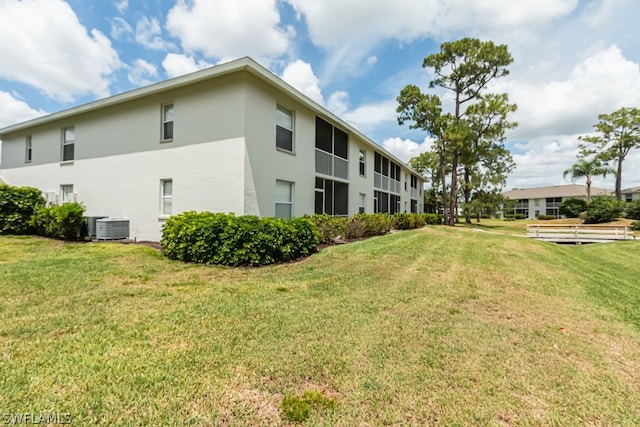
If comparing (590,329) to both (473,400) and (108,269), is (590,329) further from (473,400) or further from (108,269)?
(108,269)

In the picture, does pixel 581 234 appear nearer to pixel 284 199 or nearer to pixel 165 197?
pixel 284 199

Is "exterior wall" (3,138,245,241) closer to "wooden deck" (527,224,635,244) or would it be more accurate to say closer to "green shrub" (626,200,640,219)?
"wooden deck" (527,224,635,244)

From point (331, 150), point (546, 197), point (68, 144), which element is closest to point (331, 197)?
point (331, 150)

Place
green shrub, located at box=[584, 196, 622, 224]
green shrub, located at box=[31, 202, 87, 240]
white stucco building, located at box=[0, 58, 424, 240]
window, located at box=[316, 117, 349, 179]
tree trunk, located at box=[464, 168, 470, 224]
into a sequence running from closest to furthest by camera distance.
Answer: white stucco building, located at box=[0, 58, 424, 240] < green shrub, located at box=[31, 202, 87, 240] < window, located at box=[316, 117, 349, 179] < green shrub, located at box=[584, 196, 622, 224] < tree trunk, located at box=[464, 168, 470, 224]

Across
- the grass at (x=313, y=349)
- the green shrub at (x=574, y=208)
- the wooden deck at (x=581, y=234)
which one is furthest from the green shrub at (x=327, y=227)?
the green shrub at (x=574, y=208)

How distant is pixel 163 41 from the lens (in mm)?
10516

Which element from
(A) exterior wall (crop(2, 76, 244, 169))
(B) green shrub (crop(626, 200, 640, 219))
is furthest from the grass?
(B) green shrub (crop(626, 200, 640, 219))

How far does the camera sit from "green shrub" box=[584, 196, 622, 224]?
27969mm

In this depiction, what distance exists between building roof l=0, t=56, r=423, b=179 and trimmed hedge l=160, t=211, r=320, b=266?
14.9ft

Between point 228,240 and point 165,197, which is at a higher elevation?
point 165,197

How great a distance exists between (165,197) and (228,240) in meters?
5.23

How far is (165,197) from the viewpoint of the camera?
10375 millimetres

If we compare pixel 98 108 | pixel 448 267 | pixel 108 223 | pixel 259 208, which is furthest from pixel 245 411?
pixel 98 108

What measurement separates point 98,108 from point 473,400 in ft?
49.9
